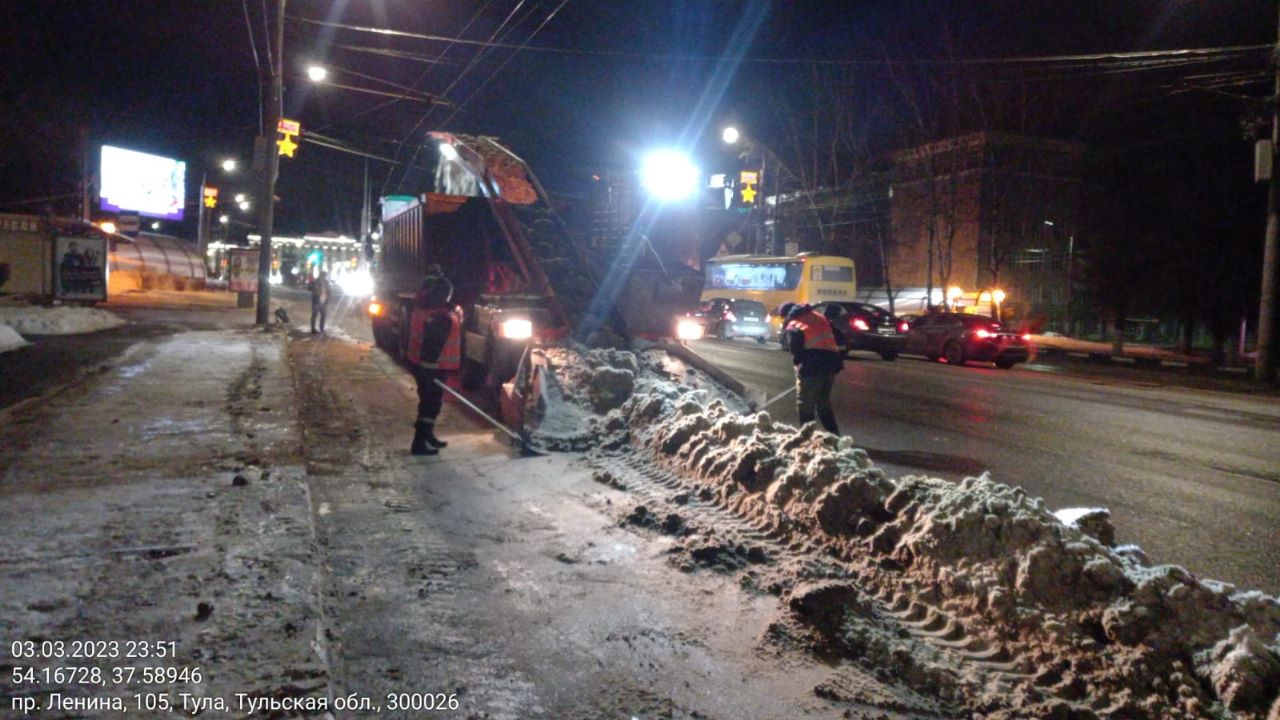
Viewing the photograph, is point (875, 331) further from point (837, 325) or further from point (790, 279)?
point (837, 325)

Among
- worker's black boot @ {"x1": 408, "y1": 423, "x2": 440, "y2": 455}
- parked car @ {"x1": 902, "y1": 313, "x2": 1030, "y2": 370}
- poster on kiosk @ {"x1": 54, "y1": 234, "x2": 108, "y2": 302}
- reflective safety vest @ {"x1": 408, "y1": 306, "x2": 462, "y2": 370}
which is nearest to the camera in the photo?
worker's black boot @ {"x1": 408, "y1": 423, "x2": 440, "y2": 455}

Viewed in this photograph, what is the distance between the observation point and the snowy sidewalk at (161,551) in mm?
3627

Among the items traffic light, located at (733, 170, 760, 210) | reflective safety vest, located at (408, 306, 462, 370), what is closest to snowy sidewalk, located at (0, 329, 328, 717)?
reflective safety vest, located at (408, 306, 462, 370)

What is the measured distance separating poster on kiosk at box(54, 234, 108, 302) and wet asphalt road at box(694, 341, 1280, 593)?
22295mm

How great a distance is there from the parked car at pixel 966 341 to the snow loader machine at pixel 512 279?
44.6 feet

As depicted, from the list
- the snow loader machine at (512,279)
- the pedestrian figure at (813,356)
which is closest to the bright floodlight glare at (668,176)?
the snow loader machine at (512,279)

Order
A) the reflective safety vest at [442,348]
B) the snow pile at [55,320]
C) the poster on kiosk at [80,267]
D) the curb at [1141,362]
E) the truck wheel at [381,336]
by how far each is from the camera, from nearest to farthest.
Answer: the reflective safety vest at [442,348], the truck wheel at [381,336], the snow pile at [55,320], the curb at [1141,362], the poster on kiosk at [80,267]

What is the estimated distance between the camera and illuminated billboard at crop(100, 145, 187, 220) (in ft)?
155

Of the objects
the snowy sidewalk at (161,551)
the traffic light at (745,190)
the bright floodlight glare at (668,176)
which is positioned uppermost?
the traffic light at (745,190)

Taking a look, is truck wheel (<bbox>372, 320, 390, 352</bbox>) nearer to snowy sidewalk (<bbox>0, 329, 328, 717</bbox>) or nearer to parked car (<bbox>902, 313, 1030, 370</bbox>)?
snowy sidewalk (<bbox>0, 329, 328, 717</bbox>)

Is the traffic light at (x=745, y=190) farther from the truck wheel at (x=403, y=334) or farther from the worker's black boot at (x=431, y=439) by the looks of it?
the worker's black boot at (x=431, y=439)

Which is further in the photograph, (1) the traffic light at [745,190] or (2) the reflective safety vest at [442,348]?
(1) the traffic light at [745,190]

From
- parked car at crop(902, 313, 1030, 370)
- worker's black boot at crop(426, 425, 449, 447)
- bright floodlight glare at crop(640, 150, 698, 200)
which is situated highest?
bright floodlight glare at crop(640, 150, 698, 200)

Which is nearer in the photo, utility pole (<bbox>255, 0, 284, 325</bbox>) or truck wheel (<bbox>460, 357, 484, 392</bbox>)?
truck wheel (<bbox>460, 357, 484, 392</bbox>)
